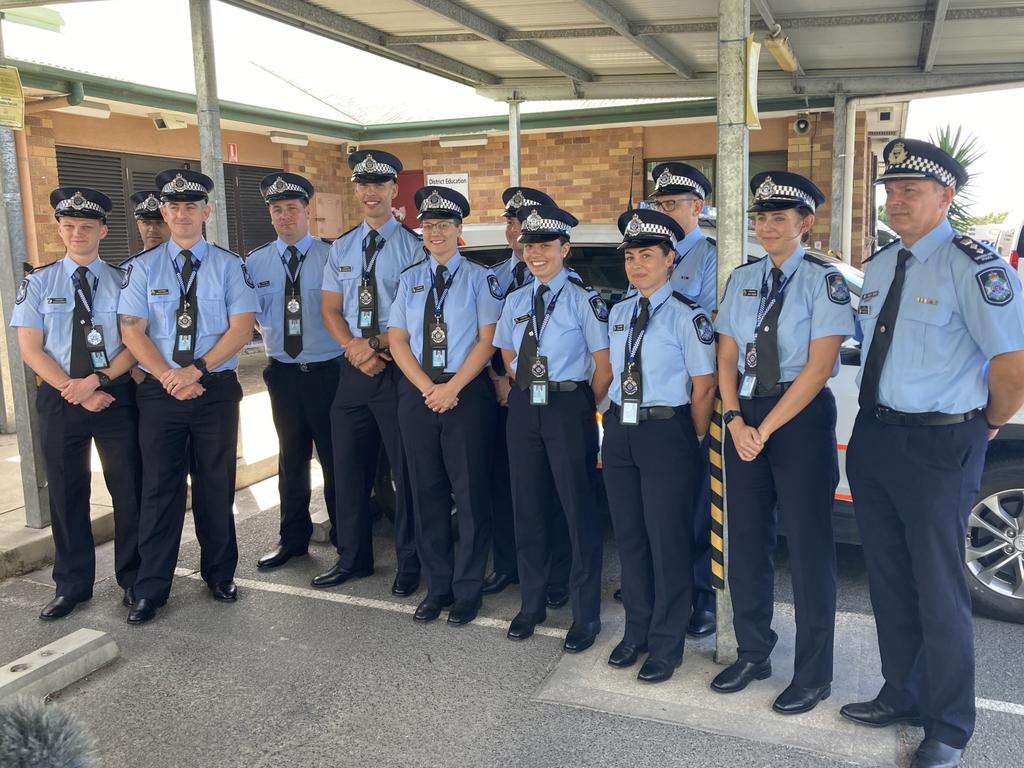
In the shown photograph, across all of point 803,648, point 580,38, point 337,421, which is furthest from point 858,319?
point 580,38

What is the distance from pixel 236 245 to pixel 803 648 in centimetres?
1111

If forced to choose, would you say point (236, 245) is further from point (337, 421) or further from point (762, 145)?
point (337, 421)

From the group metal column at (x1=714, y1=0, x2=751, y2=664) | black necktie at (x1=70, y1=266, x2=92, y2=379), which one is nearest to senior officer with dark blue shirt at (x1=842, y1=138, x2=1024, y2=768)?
metal column at (x1=714, y1=0, x2=751, y2=664)

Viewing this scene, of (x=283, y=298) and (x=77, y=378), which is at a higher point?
(x=283, y=298)

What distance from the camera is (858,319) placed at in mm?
3451

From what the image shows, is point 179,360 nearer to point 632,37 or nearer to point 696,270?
point 696,270

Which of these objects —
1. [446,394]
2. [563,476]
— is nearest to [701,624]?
[563,476]

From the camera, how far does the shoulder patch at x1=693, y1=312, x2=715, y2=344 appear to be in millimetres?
3645

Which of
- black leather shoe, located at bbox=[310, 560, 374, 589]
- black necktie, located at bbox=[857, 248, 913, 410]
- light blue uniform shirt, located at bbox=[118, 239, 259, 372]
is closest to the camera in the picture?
black necktie, located at bbox=[857, 248, 913, 410]

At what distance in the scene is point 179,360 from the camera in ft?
15.1

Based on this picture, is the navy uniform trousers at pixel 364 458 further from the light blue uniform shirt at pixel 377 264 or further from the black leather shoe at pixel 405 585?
the light blue uniform shirt at pixel 377 264

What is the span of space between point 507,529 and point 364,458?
2.91 ft

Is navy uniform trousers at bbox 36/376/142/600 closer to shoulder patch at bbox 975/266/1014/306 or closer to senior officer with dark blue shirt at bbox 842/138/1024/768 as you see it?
senior officer with dark blue shirt at bbox 842/138/1024/768

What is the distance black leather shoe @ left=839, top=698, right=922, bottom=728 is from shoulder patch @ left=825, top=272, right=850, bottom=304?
4.95 feet
